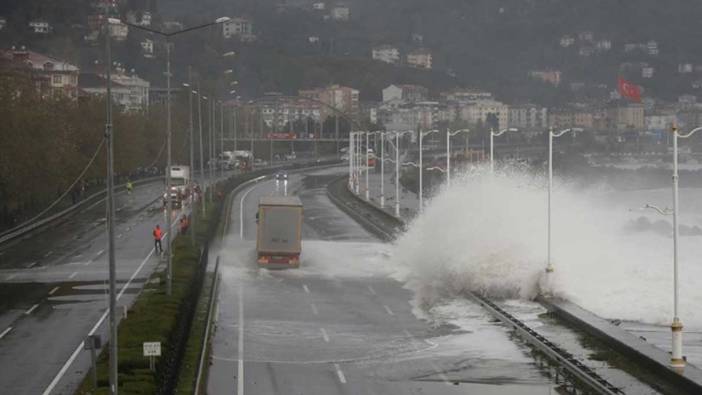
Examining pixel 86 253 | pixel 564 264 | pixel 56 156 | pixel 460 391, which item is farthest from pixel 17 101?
pixel 460 391

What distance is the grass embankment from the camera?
26.9 metres

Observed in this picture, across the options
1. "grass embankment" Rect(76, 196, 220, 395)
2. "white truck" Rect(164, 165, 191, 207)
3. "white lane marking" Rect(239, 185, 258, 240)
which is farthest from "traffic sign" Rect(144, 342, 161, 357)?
"white truck" Rect(164, 165, 191, 207)

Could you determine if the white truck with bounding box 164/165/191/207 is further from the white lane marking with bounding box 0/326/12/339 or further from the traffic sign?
the traffic sign

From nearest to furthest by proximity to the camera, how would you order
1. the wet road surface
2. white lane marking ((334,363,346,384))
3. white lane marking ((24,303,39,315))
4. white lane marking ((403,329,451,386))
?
1. the wet road surface
2. white lane marking ((403,329,451,386))
3. white lane marking ((334,363,346,384))
4. white lane marking ((24,303,39,315))

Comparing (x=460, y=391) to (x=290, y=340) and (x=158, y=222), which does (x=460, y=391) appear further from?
(x=158, y=222)

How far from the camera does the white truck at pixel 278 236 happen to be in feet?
179

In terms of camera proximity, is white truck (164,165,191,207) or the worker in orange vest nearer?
the worker in orange vest

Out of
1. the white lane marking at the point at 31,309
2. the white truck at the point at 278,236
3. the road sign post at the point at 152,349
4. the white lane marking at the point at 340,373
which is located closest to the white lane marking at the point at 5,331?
the white lane marking at the point at 31,309

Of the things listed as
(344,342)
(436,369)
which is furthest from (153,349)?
(344,342)

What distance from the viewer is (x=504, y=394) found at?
28.5 meters

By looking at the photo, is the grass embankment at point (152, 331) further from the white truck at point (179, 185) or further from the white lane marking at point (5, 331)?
the white truck at point (179, 185)

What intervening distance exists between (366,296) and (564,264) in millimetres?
9803

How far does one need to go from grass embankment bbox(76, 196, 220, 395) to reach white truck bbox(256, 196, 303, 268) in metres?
4.72

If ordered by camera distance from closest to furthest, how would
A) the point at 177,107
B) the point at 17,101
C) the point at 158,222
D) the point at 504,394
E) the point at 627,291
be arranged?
the point at 504,394 < the point at 627,291 < the point at 158,222 < the point at 17,101 < the point at 177,107
